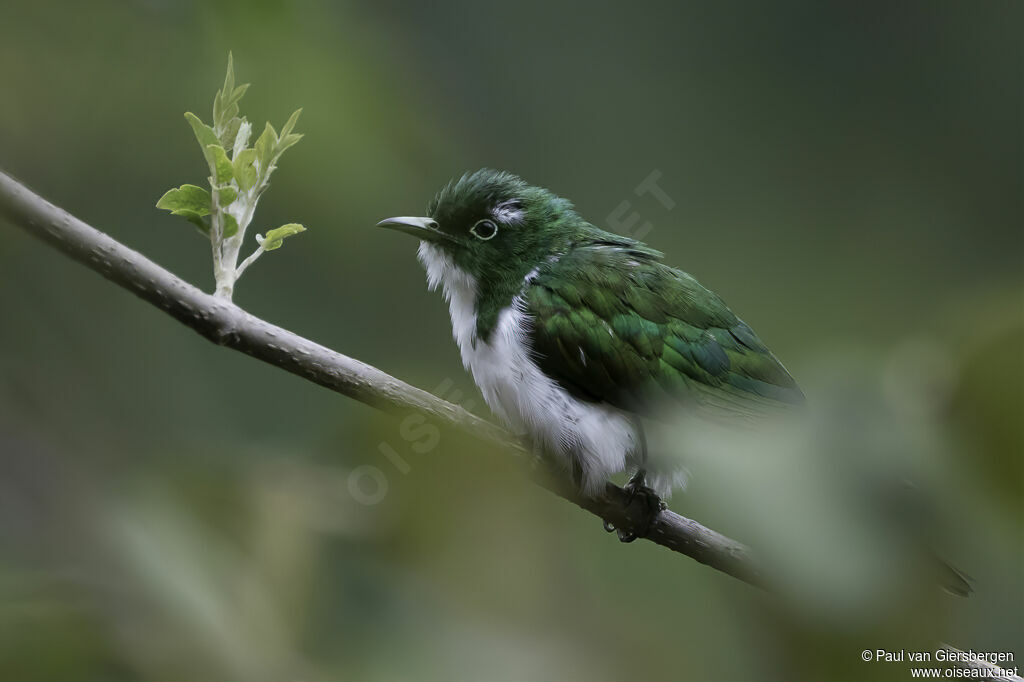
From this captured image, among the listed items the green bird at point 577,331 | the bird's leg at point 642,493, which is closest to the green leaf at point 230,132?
the green bird at point 577,331

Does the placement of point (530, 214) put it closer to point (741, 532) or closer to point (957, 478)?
point (957, 478)

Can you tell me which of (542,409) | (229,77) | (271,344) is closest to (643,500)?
(542,409)

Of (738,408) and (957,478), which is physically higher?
(738,408)

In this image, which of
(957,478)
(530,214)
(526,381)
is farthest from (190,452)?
(957,478)

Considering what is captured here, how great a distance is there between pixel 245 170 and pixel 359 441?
582 mm

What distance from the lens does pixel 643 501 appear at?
1.87m

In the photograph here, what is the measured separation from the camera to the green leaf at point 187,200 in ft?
3.84

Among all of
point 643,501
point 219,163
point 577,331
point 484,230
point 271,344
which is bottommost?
point 271,344

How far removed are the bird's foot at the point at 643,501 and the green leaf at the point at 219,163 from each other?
95 centimetres

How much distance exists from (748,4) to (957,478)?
3636mm

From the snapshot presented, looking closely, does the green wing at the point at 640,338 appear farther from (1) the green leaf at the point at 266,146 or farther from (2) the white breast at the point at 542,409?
(1) the green leaf at the point at 266,146

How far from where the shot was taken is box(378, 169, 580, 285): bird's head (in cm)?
205

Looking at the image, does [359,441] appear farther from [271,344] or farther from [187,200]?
[187,200]

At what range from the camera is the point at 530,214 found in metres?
2.12
